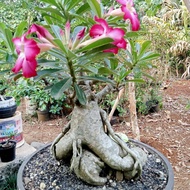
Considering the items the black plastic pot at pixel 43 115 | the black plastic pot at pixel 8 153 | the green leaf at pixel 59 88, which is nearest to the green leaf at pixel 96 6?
the green leaf at pixel 59 88

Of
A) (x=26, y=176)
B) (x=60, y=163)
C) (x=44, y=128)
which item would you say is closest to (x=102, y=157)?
(x=60, y=163)

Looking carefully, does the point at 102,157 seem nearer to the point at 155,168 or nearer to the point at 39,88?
the point at 155,168

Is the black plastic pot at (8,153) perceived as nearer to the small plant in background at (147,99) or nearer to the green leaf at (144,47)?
the green leaf at (144,47)

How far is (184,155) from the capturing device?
215 centimetres

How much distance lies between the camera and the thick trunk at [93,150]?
0.91m

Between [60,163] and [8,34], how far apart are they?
0.63 metres

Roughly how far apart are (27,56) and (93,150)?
550 mm

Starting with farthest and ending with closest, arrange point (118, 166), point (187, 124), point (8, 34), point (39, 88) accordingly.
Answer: point (39, 88), point (187, 124), point (118, 166), point (8, 34)

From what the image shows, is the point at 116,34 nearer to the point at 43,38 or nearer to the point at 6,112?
the point at 43,38

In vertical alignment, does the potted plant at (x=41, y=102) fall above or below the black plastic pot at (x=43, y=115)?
above

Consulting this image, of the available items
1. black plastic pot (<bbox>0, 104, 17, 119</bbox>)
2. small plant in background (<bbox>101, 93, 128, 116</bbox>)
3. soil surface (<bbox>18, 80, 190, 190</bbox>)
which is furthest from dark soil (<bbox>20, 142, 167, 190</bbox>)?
small plant in background (<bbox>101, 93, 128, 116</bbox>)

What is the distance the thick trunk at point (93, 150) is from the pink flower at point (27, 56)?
1.37 feet

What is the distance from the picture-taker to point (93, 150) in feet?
3.13

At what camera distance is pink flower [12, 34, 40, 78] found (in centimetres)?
54
